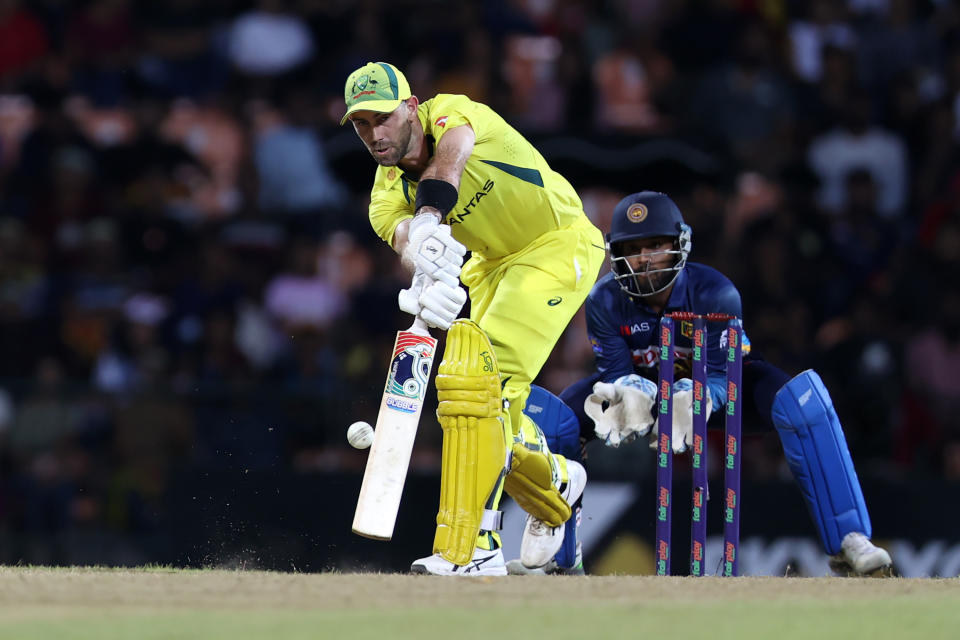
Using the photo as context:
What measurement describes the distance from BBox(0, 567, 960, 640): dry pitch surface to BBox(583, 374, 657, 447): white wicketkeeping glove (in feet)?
4.43

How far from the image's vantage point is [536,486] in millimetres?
6078

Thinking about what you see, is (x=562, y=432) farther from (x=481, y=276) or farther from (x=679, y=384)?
(x=481, y=276)

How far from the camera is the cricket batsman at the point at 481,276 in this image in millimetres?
5516

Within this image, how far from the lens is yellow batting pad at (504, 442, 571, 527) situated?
19.3 ft

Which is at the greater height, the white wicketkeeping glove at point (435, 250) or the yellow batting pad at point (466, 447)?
the white wicketkeeping glove at point (435, 250)

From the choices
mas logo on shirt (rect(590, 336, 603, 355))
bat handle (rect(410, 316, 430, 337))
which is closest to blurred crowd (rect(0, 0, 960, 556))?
mas logo on shirt (rect(590, 336, 603, 355))

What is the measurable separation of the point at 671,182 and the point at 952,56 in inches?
112

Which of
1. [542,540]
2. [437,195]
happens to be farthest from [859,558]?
[437,195]

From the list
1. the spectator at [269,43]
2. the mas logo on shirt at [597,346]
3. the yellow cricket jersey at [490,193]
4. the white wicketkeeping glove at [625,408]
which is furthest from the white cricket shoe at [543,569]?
the spectator at [269,43]

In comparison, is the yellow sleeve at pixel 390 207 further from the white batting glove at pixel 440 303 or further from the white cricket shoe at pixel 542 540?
the white cricket shoe at pixel 542 540

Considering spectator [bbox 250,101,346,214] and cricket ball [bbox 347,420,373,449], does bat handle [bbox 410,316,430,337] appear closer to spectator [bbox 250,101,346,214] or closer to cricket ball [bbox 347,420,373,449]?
cricket ball [bbox 347,420,373,449]

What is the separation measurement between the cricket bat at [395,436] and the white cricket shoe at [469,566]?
0.58 feet

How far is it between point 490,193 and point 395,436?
3.94 feet

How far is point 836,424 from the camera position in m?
6.68
